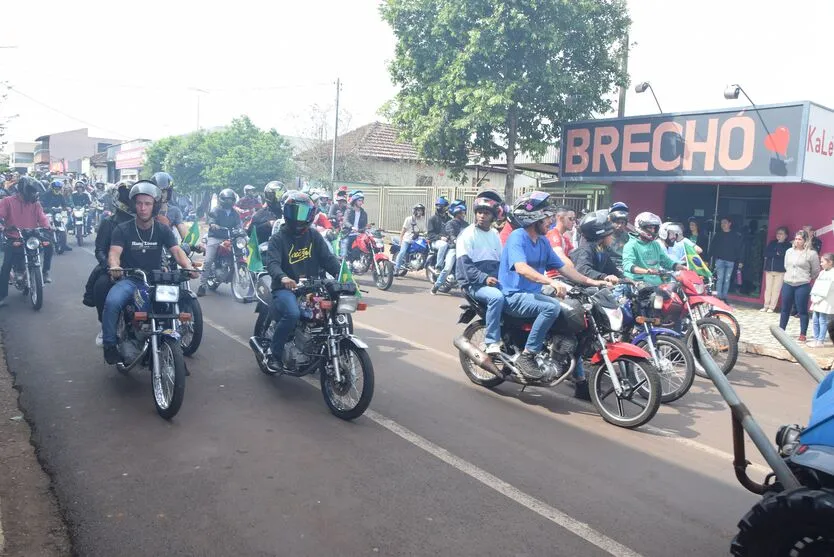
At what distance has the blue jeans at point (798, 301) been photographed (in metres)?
11.2

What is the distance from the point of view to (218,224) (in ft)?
41.2

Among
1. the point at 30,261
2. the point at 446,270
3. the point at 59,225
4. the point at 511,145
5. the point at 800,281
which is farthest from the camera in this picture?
the point at 511,145

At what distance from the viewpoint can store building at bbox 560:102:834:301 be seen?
13.8 metres

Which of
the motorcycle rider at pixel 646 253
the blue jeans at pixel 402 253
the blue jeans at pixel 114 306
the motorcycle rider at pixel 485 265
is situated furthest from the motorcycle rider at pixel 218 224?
the motorcycle rider at pixel 646 253

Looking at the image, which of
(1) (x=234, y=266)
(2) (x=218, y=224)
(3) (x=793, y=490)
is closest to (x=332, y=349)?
(3) (x=793, y=490)

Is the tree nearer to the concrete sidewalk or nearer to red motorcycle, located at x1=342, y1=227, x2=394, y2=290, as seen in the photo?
red motorcycle, located at x1=342, y1=227, x2=394, y2=290

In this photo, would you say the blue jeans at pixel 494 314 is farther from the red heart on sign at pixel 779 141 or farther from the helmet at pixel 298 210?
the red heart on sign at pixel 779 141

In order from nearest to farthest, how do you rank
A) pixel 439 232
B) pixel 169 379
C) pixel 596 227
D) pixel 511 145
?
1. pixel 169 379
2. pixel 596 227
3. pixel 439 232
4. pixel 511 145

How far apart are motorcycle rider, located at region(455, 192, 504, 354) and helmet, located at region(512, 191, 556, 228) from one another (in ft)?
2.31

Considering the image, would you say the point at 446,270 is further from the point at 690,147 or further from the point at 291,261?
the point at 291,261

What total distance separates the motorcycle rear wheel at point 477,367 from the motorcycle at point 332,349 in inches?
53.8

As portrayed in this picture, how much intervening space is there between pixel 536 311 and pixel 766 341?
5775mm

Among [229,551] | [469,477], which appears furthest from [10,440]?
[469,477]

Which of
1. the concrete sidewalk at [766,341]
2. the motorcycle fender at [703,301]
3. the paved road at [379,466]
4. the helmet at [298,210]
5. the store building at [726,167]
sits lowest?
the paved road at [379,466]
